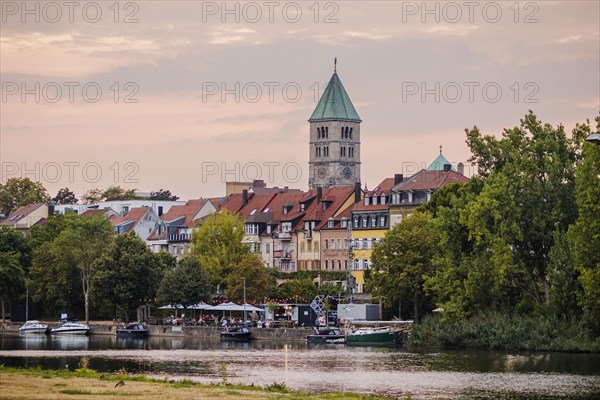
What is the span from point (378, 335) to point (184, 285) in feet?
94.8

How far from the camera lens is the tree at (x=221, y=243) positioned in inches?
5881

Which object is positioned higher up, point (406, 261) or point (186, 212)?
point (186, 212)

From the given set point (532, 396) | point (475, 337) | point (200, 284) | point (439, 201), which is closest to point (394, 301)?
point (439, 201)

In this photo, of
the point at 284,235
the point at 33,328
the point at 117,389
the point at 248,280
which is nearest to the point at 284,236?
the point at 284,235

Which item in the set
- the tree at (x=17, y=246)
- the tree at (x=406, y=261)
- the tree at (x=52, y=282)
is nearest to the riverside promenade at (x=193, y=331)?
the tree at (x=52, y=282)

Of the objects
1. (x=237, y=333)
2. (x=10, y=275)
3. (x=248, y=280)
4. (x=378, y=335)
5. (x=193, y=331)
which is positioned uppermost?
(x=10, y=275)

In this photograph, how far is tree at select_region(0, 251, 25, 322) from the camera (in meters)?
157

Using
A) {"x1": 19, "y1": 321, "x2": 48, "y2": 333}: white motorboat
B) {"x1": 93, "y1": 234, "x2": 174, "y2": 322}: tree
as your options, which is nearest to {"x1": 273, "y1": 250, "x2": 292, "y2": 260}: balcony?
{"x1": 93, "y1": 234, "x2": 174, "y2": 322}: tree

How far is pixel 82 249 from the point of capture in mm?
152625

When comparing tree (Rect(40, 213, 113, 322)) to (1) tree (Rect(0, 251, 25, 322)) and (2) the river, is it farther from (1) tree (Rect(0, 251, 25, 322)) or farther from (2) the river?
(2) the river

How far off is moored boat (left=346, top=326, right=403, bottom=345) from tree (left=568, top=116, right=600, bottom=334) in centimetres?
2337

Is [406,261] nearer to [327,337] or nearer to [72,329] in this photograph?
[327,337]

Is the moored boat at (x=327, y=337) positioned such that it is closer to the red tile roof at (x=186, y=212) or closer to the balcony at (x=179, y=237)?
the balcony at (x=179, y=237)

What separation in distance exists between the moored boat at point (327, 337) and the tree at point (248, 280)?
22.4m
